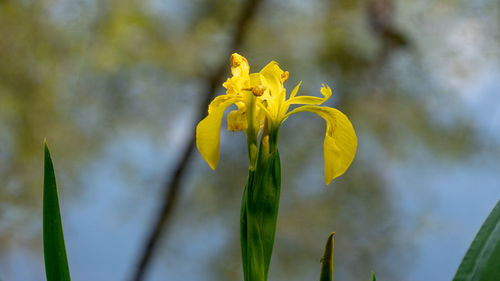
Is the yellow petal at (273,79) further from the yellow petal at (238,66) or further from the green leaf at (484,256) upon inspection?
the green leaf at (484,256)

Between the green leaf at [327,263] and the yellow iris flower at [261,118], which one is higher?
the yellow iris flower at [261,118]

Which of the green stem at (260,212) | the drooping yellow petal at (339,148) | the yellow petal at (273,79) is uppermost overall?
the yellow petal at (273,79)

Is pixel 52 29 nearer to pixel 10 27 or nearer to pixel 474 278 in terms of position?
pixel 10 27

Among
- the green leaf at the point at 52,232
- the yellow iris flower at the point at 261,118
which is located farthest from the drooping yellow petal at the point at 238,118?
the green leaf at the point at 52,232

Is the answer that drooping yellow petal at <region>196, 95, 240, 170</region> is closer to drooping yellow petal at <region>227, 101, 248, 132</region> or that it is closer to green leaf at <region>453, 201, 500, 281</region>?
drooping yellow petal at <region>227, 101, 248, 132</region>

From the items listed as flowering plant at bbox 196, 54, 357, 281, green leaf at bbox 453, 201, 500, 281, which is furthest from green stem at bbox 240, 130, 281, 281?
green leaf at bbox 453, 201, 500, 281

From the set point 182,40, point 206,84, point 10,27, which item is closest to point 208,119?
point 206,84
